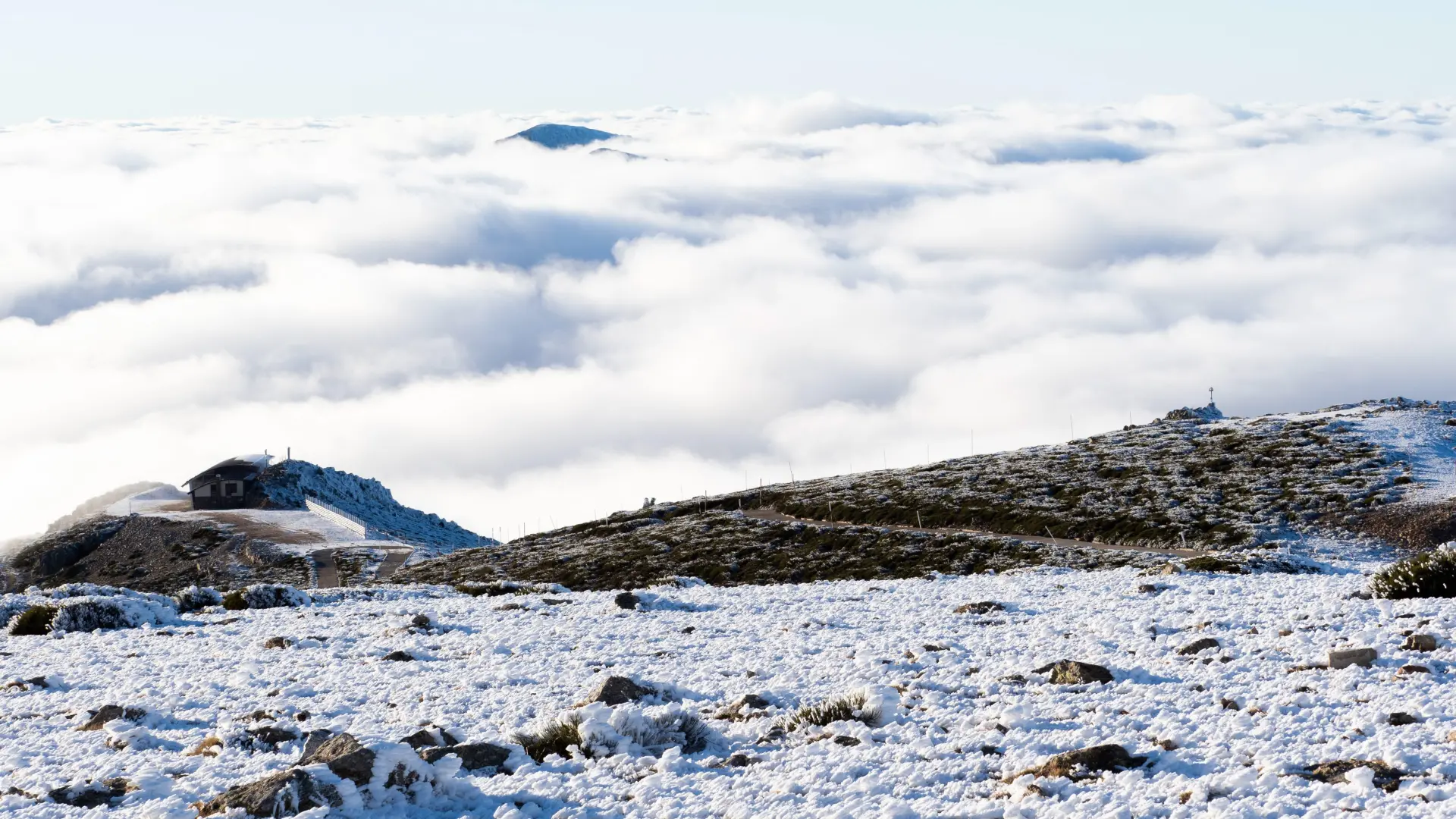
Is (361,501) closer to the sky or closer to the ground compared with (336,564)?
closer to the sky

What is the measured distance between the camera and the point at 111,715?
14.2 meters

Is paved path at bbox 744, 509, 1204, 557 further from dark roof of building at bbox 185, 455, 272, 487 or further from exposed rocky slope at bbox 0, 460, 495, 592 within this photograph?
dark roof of building at bbox 185, 455, 272, 487

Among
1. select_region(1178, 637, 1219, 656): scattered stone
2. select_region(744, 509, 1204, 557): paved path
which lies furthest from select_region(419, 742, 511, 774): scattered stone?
select_region(744, 509, 1204, 557): paved path

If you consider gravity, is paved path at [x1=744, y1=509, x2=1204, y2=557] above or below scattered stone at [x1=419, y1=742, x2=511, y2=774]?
below

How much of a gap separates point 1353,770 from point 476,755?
7926mm

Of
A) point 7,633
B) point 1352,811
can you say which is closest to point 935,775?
point 1352,811

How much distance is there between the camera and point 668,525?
100125mm

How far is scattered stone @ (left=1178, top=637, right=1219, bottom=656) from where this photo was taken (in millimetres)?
15719

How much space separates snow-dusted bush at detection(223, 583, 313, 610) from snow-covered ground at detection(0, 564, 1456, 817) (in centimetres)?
453

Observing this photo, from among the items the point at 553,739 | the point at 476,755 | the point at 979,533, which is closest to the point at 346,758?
the point at 476,755

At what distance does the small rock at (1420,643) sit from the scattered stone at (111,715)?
15120 millimetres

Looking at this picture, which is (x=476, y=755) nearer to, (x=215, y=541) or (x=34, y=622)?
(x=34, y=622)

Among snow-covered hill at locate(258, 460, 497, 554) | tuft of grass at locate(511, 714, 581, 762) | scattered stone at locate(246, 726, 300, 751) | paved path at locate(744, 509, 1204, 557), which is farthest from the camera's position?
snow-covered hill at locate(258, 460, 497, 554)

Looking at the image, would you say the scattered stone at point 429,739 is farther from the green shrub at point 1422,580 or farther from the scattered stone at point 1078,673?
the green shrub at point 1422,580
